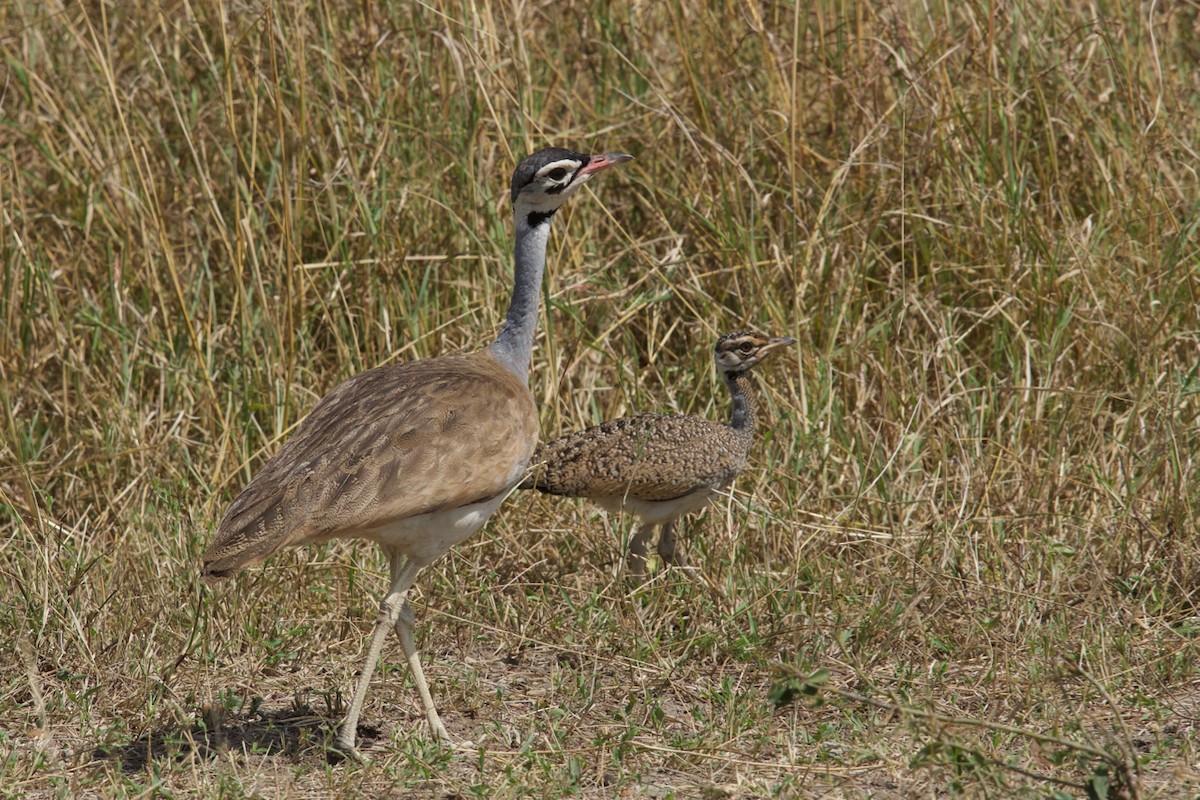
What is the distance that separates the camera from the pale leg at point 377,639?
4.09 meters

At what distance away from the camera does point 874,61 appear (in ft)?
20.9

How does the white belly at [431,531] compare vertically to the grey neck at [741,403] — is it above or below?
above

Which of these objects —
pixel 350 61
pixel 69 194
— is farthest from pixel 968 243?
pixel 69 194

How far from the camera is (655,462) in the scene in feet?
16.9

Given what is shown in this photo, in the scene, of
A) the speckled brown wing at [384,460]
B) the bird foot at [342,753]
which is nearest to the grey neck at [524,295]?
the speckled brown wing at [384,460]

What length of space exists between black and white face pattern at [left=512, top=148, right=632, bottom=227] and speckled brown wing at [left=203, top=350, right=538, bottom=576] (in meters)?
0.62

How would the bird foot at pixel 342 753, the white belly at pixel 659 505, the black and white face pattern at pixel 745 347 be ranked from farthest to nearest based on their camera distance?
the black and white face pattern at pixel 745 347, the white belly at pixel 659 505, the bird foot at pixel 342 753

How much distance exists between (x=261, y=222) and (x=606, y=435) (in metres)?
1.97

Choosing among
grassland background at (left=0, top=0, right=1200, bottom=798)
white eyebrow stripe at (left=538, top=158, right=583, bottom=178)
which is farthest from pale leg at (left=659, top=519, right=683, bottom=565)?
white eyebrow stripe at (left=538, top=158, right=583, bottom=178)

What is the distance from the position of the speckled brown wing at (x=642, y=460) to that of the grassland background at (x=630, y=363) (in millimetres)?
186

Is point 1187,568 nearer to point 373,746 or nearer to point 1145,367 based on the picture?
point 1145,367

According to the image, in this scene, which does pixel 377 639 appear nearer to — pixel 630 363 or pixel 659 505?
pixel 659 505

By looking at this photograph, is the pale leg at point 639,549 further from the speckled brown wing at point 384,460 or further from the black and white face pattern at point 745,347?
the speckled brown wing at point 384,460

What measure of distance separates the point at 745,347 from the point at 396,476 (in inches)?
75.1
